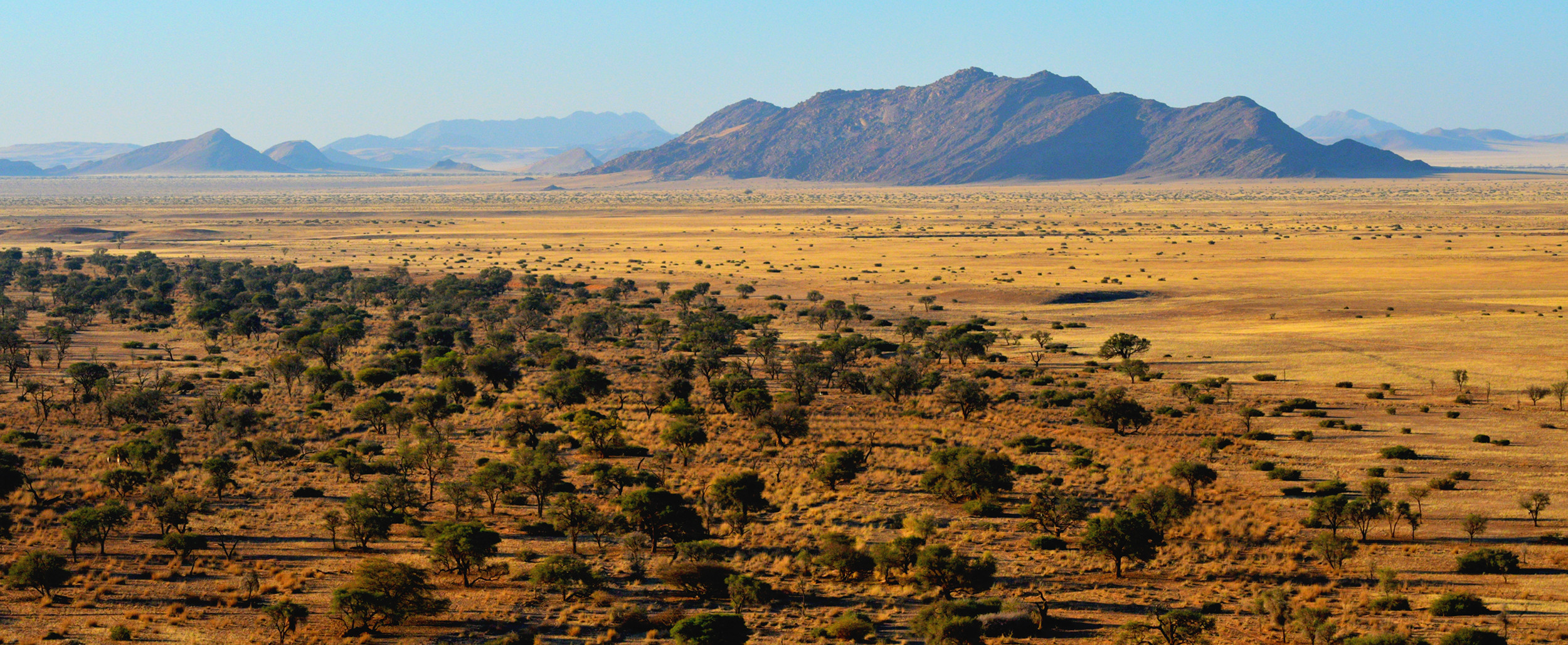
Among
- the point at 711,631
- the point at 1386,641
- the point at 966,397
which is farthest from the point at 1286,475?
the point at 711,631

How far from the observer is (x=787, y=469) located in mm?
46125

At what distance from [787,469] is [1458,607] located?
970 inches

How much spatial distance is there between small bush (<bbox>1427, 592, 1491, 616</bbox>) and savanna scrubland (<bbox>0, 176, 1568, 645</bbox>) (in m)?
0.09

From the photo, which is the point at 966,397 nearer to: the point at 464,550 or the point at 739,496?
the point at 739,496

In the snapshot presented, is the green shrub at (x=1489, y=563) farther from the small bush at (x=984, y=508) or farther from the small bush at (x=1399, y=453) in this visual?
the small bush at (x=984, y=508)

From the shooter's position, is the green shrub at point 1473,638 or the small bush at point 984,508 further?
the small bush at point 984,508

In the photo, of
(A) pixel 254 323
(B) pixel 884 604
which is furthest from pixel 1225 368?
(A) pixel 254 323

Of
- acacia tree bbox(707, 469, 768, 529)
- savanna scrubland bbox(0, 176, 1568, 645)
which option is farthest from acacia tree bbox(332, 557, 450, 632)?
acacia tree bbox(707, 469, 768, 529)

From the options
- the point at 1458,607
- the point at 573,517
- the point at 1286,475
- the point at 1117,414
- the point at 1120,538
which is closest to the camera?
the point at 1458,607

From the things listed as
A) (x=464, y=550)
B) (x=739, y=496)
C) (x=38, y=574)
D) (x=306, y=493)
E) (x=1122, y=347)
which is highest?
(x=1122, y=347)

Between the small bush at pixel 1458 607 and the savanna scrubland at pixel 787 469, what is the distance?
0.09 m

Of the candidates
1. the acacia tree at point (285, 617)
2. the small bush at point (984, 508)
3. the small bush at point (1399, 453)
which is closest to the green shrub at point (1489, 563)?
the small bush at point (1399, 453)

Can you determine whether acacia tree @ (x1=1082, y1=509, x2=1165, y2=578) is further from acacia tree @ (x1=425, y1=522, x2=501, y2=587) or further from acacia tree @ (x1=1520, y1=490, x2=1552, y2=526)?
acacia tree @ (x1=425, y1=522, x2=501, y2=587)

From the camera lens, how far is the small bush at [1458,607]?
2919cm
